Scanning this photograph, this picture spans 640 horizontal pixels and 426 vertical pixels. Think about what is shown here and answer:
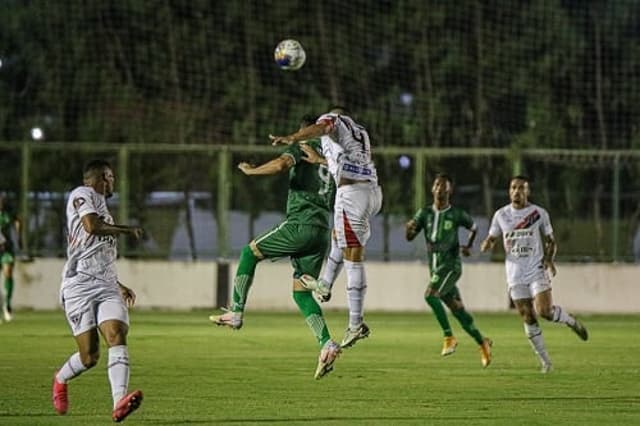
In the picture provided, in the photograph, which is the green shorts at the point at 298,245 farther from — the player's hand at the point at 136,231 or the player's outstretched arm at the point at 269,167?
the player's hand at the point at 136,231

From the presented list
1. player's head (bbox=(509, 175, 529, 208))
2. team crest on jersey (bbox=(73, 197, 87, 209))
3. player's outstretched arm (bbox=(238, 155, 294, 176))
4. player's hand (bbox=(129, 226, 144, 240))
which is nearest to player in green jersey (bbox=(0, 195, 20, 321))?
player's head (bbox=(509, 175, 529, 208))

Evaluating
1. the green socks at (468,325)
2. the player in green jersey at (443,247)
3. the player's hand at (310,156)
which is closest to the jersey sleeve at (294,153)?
the player's hand at (310,156)

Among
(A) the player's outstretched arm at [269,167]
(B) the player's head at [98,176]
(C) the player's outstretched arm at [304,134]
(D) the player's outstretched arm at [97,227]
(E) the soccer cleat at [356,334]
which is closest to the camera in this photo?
(D) the player's outstretched arm at [97,227]

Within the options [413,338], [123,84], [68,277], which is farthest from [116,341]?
[123,84]

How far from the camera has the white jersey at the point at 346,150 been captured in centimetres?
1614

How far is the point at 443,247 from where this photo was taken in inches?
843

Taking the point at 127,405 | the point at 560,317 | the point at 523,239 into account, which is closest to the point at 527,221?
the point at 523,239

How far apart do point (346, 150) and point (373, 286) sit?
1687 cm

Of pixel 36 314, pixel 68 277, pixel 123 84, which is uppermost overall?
pixel 123 84

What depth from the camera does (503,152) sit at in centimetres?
3288

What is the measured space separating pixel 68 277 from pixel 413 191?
20.7 m

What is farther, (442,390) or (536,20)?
(536,20)

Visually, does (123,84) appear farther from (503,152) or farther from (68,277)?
(68,277)

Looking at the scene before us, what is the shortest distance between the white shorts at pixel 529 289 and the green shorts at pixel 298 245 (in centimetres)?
319
